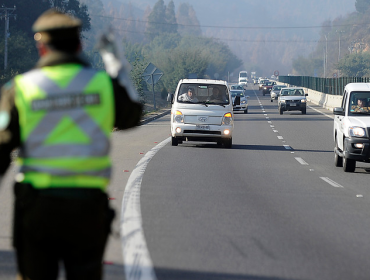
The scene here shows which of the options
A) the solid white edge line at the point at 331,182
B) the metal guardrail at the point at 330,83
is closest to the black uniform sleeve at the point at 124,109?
the solid white edge line at the point at 331,182

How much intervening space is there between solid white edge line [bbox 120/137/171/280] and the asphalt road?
6 centimetres

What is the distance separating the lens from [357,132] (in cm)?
1512

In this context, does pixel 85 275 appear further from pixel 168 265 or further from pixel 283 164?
pixel 283 164

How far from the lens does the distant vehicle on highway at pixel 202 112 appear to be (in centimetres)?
2044

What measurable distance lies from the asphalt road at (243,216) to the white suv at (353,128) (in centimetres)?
39

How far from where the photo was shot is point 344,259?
6980 millimetres

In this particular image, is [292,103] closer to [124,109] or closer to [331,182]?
[331,182]

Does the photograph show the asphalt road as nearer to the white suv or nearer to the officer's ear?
the white suv

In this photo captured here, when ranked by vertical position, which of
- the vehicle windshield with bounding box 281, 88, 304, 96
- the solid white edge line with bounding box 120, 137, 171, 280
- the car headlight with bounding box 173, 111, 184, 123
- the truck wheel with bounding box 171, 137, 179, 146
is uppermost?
the solid white edge line with bounding box 120, 137, 171, 280

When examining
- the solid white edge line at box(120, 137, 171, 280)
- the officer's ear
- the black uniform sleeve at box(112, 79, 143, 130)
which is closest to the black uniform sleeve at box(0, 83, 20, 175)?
the officer's ear

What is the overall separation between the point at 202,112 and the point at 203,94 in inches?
28.0

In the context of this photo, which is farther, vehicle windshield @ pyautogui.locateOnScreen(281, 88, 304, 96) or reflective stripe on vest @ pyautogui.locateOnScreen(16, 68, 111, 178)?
vehicle windshield @ pyautogui.locateOnScreen(281, 88, 304, 96)

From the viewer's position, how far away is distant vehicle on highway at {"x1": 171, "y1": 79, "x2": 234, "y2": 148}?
805 inches

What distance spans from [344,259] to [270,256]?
2.24 ft
